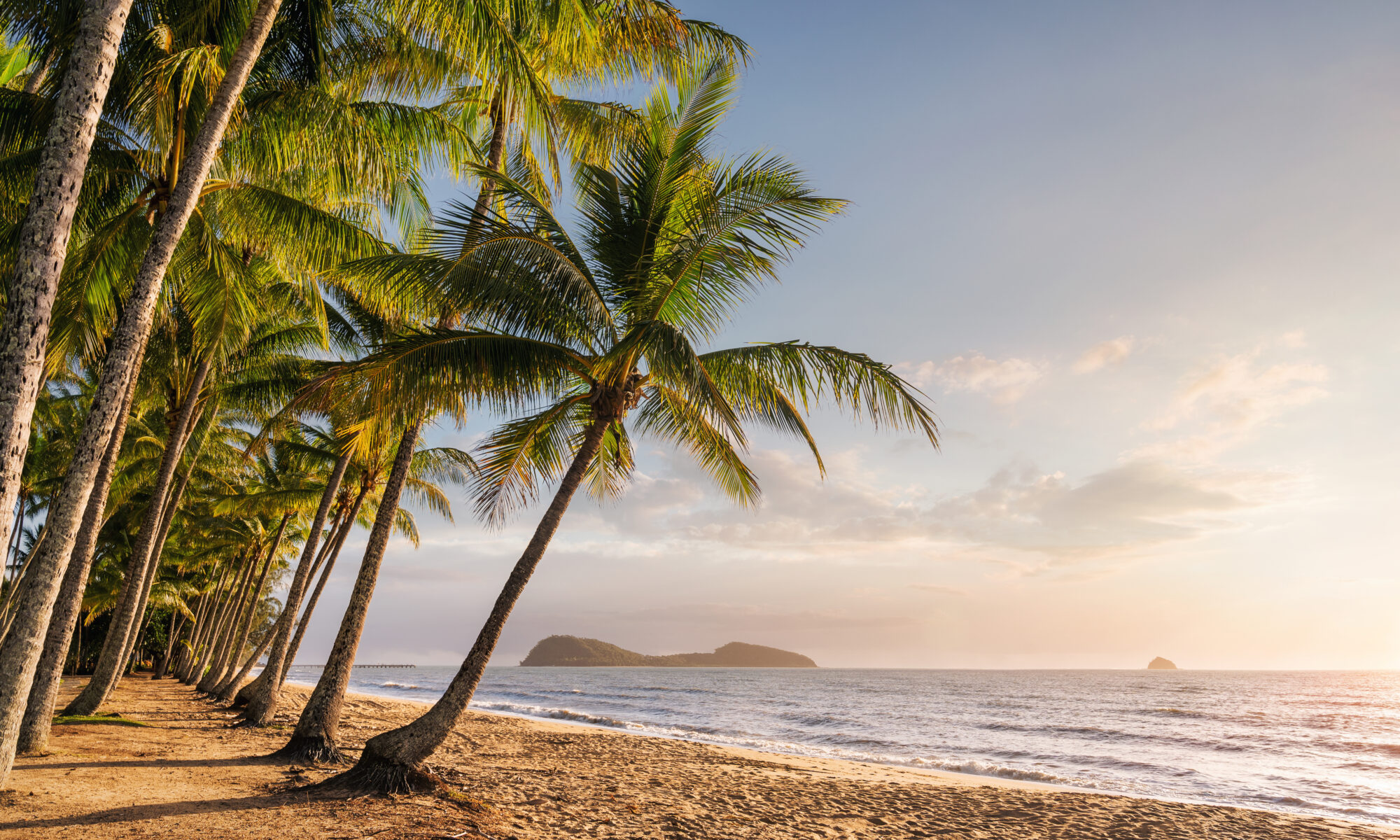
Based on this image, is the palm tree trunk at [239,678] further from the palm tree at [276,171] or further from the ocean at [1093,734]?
the ocean at [1093,734]

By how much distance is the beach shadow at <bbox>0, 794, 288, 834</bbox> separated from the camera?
15.9 ft

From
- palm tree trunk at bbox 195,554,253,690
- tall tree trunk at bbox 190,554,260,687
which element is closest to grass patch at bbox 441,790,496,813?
palm tree trunk at bbox 195,554,253,690

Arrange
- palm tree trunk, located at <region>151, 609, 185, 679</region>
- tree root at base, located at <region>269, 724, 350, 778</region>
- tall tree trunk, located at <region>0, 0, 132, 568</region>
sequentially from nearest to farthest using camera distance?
tall tree trunk, located at <region>0, 0, 132, 568</region> < tree root at base, located at <region>269, 724, 350, 778</region> < palm tree trunk, located at <region>151, 609, 185, 679</region>

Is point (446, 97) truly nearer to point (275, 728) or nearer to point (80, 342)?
point (80, 342)

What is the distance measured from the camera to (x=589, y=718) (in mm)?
24656

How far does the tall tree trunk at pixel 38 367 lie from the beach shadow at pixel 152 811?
414 mm

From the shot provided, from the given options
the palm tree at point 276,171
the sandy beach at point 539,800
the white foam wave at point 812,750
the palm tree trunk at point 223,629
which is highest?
the palm tree at point 276,171

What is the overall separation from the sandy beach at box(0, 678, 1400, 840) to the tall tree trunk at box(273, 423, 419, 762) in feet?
1.24

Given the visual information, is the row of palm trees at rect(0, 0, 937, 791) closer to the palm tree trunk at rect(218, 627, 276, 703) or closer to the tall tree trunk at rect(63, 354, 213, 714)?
the tall tree trunk at rect(63, 354, 213, 714)

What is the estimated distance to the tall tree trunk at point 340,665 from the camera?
794 cm

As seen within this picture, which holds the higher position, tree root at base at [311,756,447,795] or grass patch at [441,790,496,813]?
tree root at base at [311,756,447,795]

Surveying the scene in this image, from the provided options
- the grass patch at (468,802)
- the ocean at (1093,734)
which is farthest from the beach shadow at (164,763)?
the ocean at (1093,734)

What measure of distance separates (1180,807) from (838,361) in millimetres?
9283

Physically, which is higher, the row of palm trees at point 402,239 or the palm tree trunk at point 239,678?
the row of palm trees at point 402,239
